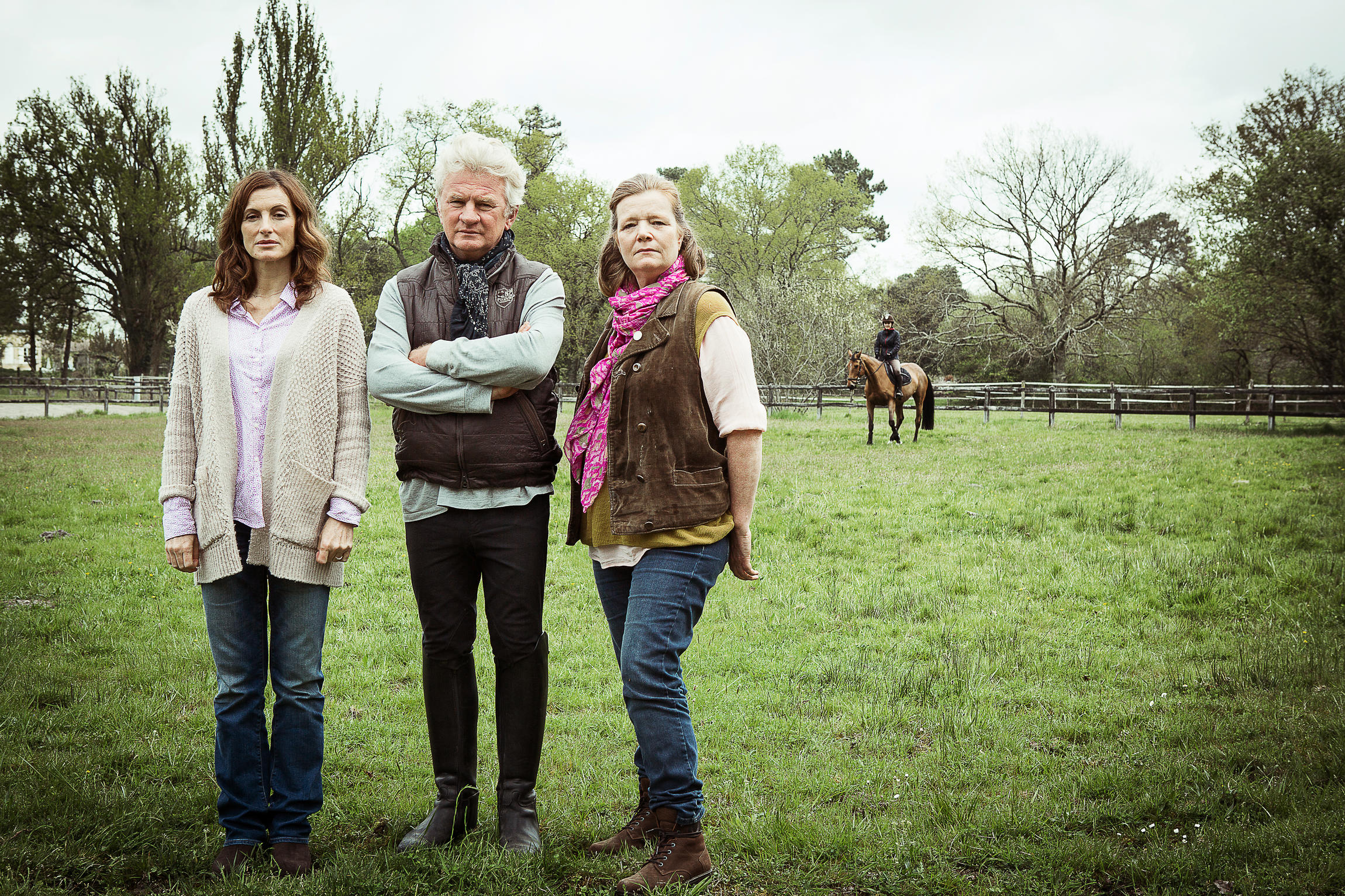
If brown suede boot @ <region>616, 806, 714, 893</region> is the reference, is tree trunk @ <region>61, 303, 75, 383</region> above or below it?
above

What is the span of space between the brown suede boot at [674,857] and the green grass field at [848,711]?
0.65 feet

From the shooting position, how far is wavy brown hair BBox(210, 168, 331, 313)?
278 centimetres

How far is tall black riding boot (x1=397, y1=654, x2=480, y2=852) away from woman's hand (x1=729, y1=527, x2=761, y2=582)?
0.95 metres

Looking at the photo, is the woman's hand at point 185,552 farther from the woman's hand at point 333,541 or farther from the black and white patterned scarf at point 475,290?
the black and white patterned scarf at point 475,290

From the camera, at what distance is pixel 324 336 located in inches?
110

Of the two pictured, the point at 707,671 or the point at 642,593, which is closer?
the point at 642,593

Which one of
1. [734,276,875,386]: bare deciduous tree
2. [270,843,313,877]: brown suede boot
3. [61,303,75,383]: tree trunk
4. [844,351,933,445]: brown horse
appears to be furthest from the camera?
[61,303,75,383]: tree trunk

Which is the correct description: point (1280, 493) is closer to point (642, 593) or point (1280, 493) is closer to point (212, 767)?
point (642, 593)

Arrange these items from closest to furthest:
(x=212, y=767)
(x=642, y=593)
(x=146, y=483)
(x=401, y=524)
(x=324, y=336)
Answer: (x=642, y=593)
(x=324, y=336)
(x=212, y=767)
(x=401, y=524)
(x=146, y=483)

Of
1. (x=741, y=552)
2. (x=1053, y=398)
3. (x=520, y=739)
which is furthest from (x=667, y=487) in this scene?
(x=1053, y=398)

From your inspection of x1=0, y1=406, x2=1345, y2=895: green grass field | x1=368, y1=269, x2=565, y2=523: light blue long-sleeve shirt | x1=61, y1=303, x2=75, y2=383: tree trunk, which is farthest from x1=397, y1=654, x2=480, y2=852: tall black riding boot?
x1=61, y1=303, x2=75, y2=383: tree trunk

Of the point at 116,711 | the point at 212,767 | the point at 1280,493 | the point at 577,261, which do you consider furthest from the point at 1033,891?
the point at 577,261

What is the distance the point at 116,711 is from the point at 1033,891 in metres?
3.96

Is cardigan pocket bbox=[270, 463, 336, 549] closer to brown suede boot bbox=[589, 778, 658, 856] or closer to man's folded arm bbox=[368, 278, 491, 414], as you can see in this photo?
man's folded arm bbox=[368, 278, 491, 414]
